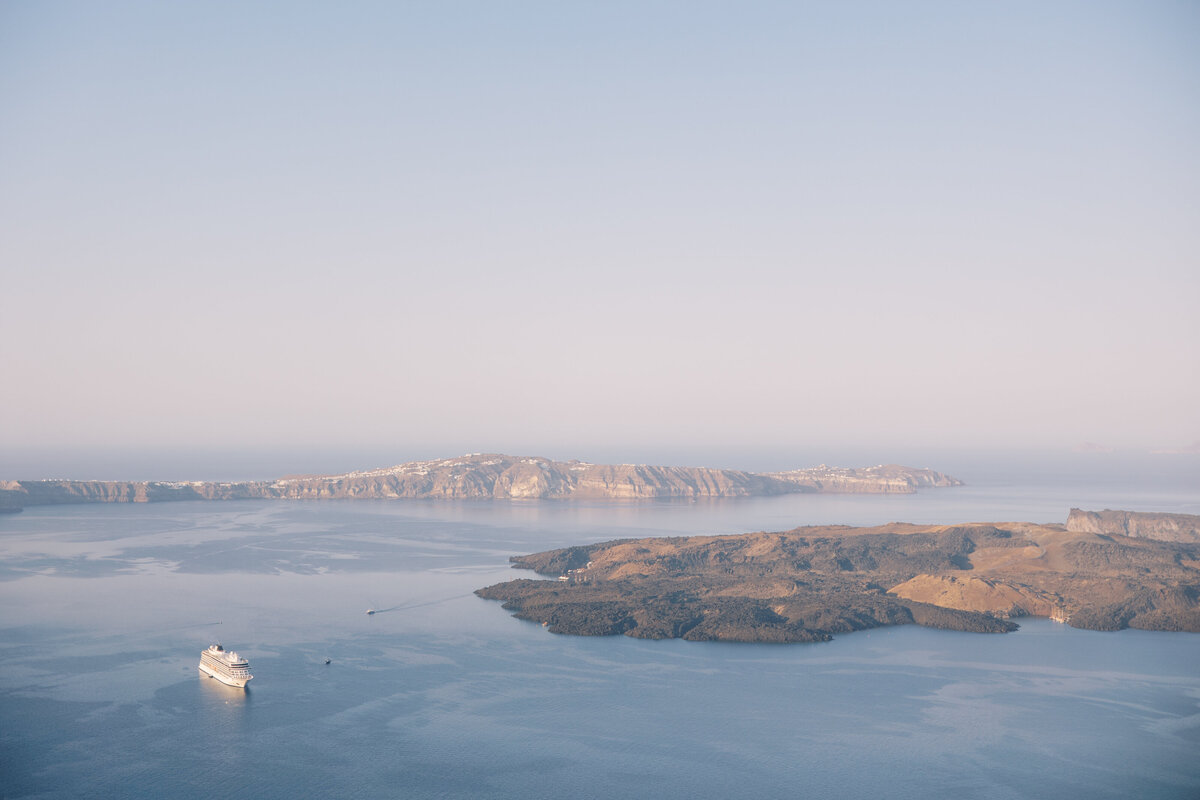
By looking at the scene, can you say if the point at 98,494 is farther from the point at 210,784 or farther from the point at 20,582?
the point at 210,784

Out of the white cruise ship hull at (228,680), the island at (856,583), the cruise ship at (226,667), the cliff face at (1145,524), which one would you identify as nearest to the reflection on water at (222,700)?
the white cruise ship hull at (228,680)

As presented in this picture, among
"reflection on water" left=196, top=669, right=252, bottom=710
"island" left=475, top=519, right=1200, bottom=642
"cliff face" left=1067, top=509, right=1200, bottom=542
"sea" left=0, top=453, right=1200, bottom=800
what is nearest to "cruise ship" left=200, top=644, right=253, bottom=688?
"reflection on water" left=196, top=669, right=252, bottom=710

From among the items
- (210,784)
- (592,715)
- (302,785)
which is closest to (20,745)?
(210,784)

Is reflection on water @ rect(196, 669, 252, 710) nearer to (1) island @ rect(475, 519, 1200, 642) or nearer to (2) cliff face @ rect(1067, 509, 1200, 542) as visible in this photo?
(1) island @ rect(475, 519, 1200, 642)

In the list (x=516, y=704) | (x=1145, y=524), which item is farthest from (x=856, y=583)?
(x=516, y=704)

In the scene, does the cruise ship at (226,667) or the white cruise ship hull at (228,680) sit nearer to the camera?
the white cruise ship hull at (228,680)

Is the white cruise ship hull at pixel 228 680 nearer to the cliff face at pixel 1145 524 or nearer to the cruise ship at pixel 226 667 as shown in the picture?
the cruise ship at pixel 226 667
